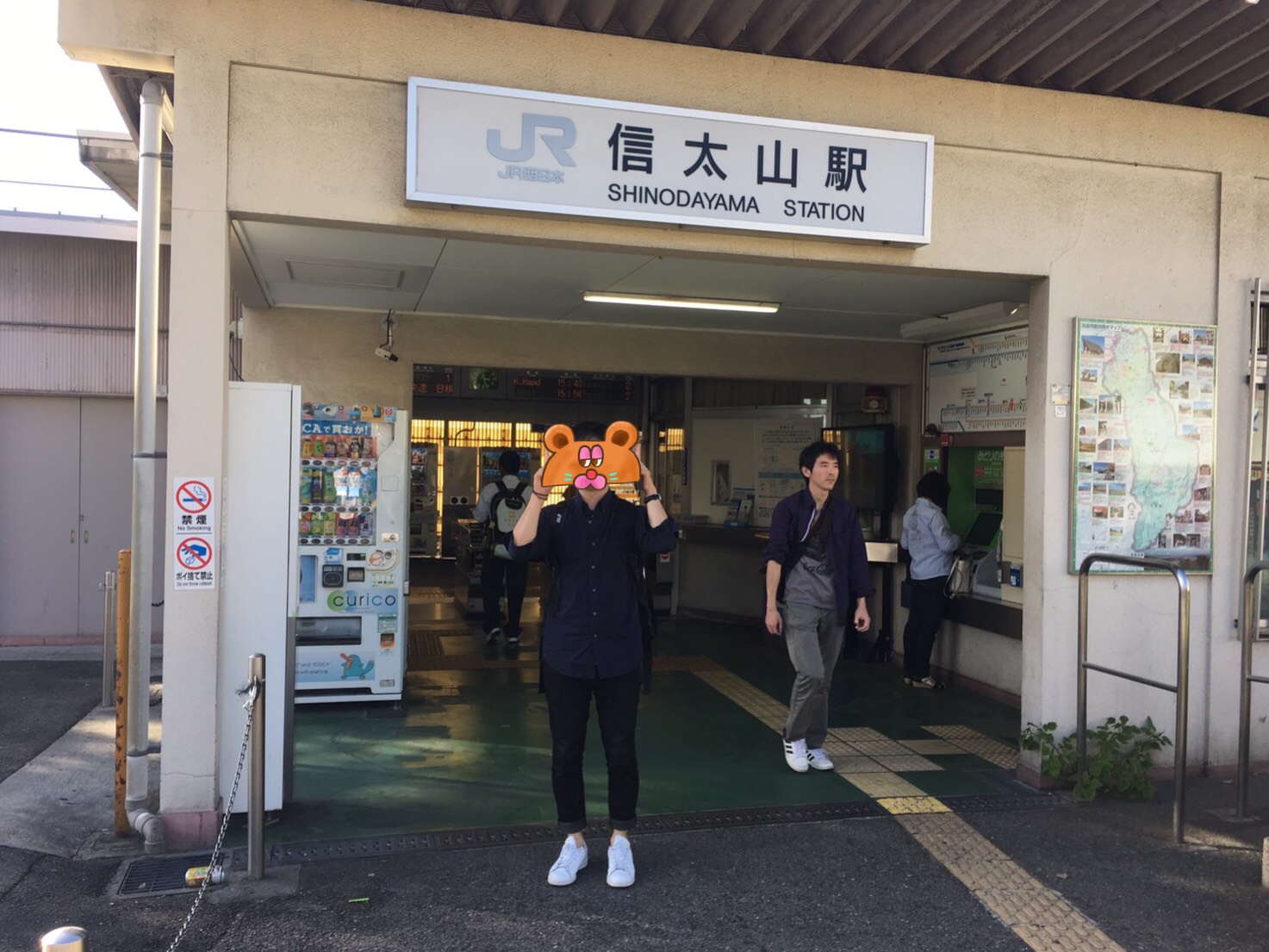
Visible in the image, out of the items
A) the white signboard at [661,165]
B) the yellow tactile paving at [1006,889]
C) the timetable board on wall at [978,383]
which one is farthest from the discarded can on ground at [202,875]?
the timetable board on wall at [978,383]

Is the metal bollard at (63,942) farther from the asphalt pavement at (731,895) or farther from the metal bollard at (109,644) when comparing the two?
the metal bollard at (109,644)

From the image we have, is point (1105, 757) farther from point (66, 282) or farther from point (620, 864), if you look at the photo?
point (66, 282)

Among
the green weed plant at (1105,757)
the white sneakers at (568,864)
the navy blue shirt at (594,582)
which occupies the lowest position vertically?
the white sneakers at (568,864)

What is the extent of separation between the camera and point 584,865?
157 inches

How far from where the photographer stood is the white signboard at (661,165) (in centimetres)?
428

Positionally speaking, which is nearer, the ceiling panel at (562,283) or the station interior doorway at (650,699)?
the station interior doorway at (650,699)

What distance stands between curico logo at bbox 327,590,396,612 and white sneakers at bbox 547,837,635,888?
Answer: 2.99 metres

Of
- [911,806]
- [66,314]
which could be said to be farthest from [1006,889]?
[66,314]

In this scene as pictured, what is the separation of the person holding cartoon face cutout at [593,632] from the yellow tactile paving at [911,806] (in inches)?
60.6

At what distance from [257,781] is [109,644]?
340 cm

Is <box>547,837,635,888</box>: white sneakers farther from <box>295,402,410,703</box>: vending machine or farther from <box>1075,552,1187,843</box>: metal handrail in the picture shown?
<box>295,402,410,703</box>: vending machine

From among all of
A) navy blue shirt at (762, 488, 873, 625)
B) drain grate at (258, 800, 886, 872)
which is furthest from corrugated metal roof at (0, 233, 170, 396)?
navy blue shirt at (762, 488, 873, 625)

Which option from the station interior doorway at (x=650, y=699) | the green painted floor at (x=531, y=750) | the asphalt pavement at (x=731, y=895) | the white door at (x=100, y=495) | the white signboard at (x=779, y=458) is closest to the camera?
the asphalt pavement at (x=731, y=895)

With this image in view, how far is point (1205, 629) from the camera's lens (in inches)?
214
